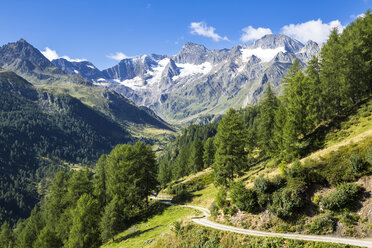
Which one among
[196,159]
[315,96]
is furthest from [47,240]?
[196,159]

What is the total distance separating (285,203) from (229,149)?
17.8 meters

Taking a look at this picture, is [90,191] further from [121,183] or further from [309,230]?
[309,230]

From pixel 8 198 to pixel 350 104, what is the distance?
836 ft

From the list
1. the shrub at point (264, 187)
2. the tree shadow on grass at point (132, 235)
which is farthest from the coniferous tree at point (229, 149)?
the tree shadow on grass at point (132, 235)

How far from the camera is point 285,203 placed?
74.2ft

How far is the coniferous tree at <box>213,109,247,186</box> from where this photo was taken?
39875 mm

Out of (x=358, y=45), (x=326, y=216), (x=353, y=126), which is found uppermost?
(x=358, y=45)

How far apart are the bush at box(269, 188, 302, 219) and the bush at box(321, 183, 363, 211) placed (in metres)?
2.78

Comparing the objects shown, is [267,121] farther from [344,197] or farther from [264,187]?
[344,197]

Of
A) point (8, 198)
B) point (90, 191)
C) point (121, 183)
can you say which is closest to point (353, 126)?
point (121, 183)

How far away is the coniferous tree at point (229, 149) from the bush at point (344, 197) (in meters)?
19.6

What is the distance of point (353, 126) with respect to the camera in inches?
1288

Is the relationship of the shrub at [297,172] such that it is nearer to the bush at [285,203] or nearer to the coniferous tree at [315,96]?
the bush at [285,203]

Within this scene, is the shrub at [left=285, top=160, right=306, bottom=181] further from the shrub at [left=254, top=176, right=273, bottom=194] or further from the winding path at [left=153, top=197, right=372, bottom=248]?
the winding path at [left=153, top=197, right=372, bottom=248]
